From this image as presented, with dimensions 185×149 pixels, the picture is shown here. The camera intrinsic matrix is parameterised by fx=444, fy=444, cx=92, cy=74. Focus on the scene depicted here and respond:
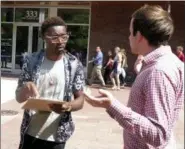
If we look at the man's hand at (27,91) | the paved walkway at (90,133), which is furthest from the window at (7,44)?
the man's hand at (27,91)

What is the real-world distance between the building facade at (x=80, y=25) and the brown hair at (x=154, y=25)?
17.3 meters

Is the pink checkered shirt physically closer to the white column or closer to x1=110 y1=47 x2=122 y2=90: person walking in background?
x1=110 y1=47 x2=122 y2=90: person walking in background

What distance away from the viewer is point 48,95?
3.34 meters

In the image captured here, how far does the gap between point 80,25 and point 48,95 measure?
18225 mm

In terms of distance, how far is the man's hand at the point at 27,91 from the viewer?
316 centimetres

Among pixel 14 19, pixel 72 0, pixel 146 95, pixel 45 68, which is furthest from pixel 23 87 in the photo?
pixel 14 19

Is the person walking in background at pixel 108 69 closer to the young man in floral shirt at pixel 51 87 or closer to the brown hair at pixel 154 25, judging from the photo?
the young man in floral shirt at pixel 51 87

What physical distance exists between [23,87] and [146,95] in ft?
4.57

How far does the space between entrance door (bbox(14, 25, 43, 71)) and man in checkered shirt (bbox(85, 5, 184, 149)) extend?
2009cm

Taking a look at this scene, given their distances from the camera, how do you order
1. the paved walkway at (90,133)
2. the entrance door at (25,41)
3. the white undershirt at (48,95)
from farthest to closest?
the entrance door at (25,41) → the paved walkway at (90,133) → the white undershirt at (48,95)

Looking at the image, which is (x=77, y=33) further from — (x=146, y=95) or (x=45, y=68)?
(x=146, y=95)

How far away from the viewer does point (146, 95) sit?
2.09 m

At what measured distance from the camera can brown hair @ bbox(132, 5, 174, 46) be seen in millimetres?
2126

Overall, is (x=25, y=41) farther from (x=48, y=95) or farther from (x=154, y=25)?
(x=154, y=25)
